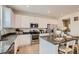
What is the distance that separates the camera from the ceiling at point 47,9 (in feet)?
3.40

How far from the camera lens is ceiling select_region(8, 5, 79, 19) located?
1038 mm

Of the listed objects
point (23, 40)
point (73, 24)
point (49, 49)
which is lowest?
point (49, 49)

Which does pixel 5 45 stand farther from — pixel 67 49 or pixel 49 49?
pixel 67 49

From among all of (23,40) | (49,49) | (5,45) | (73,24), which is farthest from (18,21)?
(73,24)

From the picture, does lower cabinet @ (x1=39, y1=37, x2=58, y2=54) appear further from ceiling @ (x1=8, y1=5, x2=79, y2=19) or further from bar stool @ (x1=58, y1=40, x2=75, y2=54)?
ceiling @ (x1=8, y1=5, x2=79, y2=19)

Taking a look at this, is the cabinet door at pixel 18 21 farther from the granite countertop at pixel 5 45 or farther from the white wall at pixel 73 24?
the white wall at pixel 73 24

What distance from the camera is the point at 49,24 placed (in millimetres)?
1211

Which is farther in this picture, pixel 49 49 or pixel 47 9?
pixel 49 49

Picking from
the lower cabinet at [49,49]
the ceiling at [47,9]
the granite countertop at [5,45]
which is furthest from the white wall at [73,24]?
the granite countertop at [5,45]

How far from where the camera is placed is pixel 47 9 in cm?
111

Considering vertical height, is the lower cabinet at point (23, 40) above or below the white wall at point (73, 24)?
below

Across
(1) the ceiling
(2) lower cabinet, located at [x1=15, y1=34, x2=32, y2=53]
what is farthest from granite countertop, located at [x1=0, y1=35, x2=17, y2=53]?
(1) the ceiling

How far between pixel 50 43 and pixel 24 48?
1.32 ft

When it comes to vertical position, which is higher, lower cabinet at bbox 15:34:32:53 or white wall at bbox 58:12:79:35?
white wall at bbox 58:12:79:35
